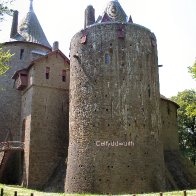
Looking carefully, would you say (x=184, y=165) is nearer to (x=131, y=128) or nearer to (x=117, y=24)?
(x=131, y=128)

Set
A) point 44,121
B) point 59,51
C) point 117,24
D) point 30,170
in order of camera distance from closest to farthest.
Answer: point 117,24, point 30,170, point 44,121, point 59,51

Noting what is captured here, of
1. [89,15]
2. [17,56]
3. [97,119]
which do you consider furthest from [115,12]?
[97,119]

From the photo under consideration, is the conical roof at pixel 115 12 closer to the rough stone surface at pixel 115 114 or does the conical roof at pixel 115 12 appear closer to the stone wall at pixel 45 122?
the stone wall at pixel 45 122

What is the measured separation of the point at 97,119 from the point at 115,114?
1.20m

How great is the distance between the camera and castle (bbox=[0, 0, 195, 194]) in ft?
66.1

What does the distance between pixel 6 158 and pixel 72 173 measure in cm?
851

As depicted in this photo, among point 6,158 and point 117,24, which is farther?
point 6,158

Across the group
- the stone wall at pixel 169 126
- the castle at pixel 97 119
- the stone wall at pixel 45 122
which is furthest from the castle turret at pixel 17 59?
the stone wall at pixel 169 126

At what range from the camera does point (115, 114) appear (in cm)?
2073

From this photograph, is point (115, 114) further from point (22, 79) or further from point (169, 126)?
point (169, 126)

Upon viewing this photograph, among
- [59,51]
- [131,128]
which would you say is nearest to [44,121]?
[59,51]

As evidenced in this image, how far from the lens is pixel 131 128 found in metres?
20.7

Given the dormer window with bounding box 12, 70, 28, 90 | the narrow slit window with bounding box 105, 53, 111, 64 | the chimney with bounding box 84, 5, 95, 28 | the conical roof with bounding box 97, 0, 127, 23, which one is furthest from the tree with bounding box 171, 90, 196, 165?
the narrow slit window with bounding box 105, 53, 111, 64

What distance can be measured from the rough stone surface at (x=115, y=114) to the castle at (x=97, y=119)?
2.4 inches
